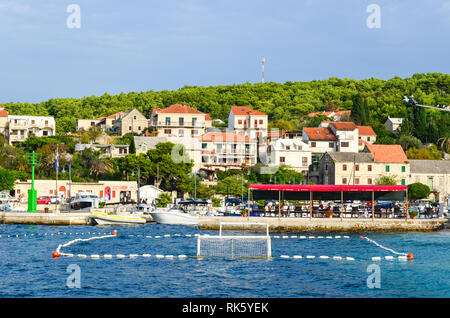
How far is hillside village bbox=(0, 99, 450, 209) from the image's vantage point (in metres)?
90.2

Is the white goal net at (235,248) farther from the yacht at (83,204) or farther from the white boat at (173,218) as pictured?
the yacht at (83,204)

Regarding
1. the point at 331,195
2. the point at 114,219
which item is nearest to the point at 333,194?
the point at 331,195

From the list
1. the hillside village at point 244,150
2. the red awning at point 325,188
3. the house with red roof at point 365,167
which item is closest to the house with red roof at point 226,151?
the hillside village at point 244,150

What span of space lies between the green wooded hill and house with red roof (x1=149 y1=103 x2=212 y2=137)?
25.3 meters

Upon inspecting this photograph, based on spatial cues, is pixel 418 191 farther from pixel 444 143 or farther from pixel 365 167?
pixel 444 143

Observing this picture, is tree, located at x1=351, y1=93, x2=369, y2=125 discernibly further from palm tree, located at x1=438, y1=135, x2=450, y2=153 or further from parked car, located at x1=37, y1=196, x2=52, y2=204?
parked car, located at x1=37, y1=196, x2=52, y2=204

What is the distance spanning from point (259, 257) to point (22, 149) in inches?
3157

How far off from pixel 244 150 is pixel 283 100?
6767 cm

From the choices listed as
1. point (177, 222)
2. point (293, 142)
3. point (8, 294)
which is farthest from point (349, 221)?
point (293, 142)

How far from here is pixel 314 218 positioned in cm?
5244

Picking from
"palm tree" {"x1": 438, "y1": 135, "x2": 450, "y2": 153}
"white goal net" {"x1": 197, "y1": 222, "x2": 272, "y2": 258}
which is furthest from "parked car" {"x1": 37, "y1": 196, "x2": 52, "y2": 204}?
"palm tree" {"x1": 438, "y1": 135, "x2": 450, "y2": 153}

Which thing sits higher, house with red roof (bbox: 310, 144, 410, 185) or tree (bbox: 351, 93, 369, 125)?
tree (bbox: 351, 93, 369, 125)
